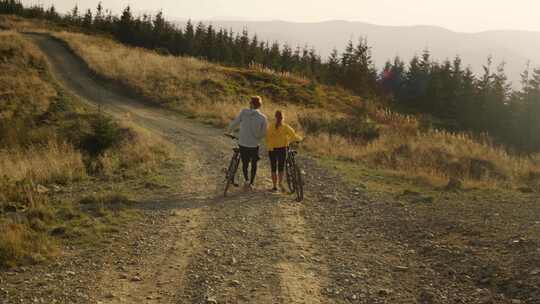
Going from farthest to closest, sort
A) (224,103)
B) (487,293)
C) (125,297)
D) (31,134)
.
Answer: (224,103) → (31,134) → (487,293) → (125,297)

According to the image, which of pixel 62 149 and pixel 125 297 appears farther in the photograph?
pixel 62 149

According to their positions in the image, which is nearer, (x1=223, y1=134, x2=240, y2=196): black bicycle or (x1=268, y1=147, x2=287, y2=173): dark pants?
(x1=223, y1=134, x2=240, y2=196): black bicycle

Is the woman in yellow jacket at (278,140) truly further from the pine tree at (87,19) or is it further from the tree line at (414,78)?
the pine tree at (87,19)

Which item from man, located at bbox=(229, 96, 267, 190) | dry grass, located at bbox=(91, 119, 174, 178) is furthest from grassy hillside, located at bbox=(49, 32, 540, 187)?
dry grass, located at bbox=(91, 119, 174, 178)

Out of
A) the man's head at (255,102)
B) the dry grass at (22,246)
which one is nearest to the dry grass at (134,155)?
the man's head at (255,102)

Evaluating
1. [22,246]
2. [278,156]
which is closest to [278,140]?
[278,156]

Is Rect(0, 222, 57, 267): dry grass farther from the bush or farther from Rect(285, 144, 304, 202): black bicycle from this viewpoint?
the bush

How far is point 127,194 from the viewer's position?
1095 cm

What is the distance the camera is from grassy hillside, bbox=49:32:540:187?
17.1 m

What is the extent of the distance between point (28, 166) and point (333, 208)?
7.95 meters

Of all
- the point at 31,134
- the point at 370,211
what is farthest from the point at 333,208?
the point at 31,134

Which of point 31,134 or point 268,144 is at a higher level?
point 268,144

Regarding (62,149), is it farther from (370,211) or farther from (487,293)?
(487,293)

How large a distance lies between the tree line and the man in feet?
140
